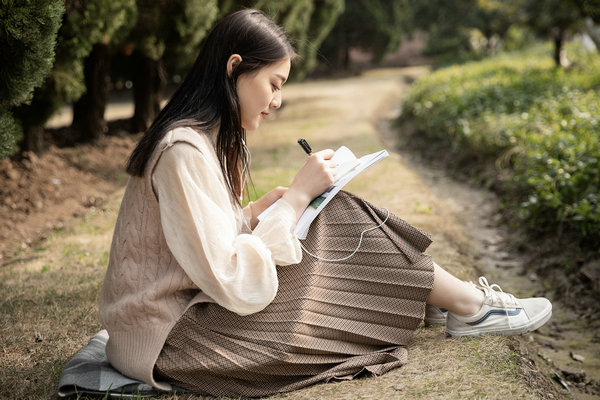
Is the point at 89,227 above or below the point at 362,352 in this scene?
below

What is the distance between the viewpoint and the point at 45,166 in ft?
19.5

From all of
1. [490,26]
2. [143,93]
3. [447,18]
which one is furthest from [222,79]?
[447,18]

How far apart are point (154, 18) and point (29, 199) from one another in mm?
2199

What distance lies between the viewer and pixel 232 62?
2.17m

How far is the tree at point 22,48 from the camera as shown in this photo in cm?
290

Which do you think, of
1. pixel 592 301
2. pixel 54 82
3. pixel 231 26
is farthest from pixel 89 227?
pixel 592 301

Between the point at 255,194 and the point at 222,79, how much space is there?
6.61 ft

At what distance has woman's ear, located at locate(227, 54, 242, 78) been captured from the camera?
216 cm

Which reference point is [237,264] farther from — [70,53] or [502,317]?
[70,53]

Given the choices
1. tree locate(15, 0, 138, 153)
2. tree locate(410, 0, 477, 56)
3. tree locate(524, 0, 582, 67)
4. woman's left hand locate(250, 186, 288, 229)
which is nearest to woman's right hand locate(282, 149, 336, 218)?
woman's left hand locate(250, 186, 288, 229)

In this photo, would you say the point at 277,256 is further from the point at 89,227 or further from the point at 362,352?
the point at 89,227

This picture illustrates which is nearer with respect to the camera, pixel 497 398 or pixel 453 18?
pixel 497 398

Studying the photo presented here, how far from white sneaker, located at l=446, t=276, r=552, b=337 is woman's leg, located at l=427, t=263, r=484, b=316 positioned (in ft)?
0.12

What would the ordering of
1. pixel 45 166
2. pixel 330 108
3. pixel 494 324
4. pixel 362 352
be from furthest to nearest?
pixel 330 108, pixel 45 166, pixel 494 324, pixel 362 352
